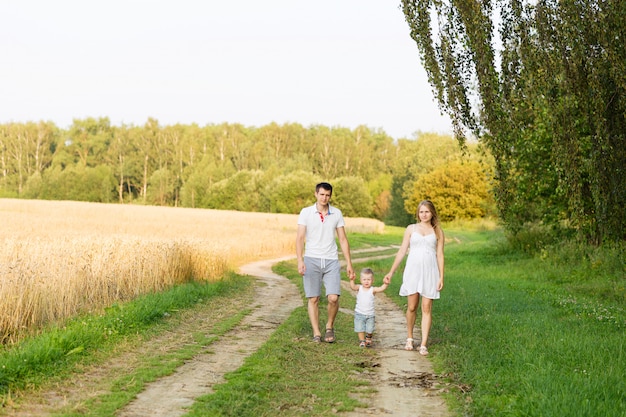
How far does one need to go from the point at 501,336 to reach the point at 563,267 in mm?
13560

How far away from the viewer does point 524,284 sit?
20.6 meters

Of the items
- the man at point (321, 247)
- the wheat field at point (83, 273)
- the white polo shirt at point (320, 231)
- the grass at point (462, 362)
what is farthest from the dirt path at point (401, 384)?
the wheat field at point (83, 273)

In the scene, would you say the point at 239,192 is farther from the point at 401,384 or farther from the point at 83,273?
Answer: the point at 401,384

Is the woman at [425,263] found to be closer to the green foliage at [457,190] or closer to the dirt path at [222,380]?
the dirt path at [222,380]

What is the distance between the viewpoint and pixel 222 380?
27.4ft

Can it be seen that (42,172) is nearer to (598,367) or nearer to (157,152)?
(157,152)

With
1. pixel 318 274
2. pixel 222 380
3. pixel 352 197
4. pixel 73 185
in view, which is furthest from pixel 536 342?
pixel 73 185

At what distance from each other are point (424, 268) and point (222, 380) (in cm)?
375

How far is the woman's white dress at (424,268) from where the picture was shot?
1057 cm

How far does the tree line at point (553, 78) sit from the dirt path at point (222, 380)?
395 centimetres

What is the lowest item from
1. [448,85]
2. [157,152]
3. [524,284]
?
[524,284]

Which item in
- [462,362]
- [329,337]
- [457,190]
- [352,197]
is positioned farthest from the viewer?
[352,197]

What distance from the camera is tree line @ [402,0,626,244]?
413 inches

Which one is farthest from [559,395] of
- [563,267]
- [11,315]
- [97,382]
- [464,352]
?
[563,267]
